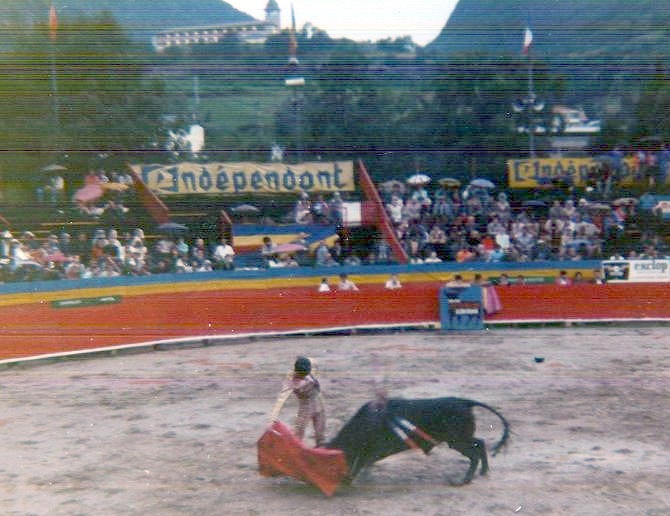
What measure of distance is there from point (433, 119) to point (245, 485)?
1821 centimetres

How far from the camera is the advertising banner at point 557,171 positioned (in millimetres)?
21172

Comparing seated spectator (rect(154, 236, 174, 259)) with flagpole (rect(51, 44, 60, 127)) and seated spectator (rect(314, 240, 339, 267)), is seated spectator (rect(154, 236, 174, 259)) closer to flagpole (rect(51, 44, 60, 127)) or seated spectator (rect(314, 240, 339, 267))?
seated spectator (rect(314, 240, 339, 267))

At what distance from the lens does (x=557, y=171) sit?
2123cm

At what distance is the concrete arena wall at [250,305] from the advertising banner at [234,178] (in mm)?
2874

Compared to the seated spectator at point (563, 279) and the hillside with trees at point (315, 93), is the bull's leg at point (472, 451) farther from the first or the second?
the hillside with trees at point (315, 93)

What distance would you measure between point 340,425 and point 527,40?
17826 mm

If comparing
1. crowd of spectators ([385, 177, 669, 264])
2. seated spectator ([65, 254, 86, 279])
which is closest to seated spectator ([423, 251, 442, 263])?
crowd of spectators ([385, 177, 669, 264])

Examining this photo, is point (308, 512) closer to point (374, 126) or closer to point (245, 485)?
point (245, 485)

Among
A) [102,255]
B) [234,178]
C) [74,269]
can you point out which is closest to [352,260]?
[234,178]

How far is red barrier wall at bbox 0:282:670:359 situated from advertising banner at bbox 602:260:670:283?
0.21 metres

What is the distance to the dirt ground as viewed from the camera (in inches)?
283

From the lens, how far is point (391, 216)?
19.4 metres

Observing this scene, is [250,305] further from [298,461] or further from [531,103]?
[531,103]

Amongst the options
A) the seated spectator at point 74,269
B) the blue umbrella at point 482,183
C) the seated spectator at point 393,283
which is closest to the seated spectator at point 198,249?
the seated spectator at point 74,269
